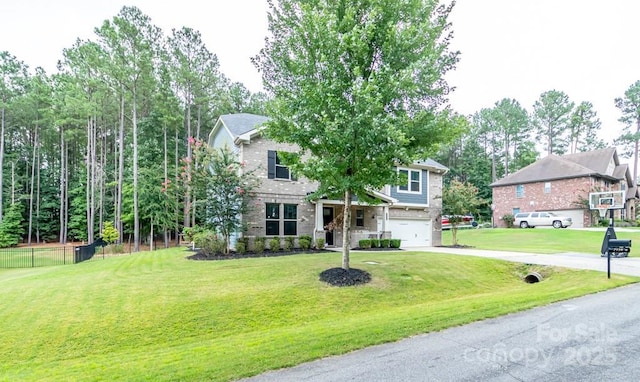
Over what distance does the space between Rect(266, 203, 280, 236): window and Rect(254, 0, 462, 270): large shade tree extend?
276 inches

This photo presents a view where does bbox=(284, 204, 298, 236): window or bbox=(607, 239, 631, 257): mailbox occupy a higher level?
bbox=(284, 204, 298, 236): window

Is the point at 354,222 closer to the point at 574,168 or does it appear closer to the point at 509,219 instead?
the point at 509,219

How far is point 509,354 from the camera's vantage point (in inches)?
165

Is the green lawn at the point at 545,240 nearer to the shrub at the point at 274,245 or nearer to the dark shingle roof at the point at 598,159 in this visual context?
the dark shingle roof at the point at 598,159

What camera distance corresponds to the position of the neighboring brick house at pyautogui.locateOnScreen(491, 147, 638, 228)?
29781 mm

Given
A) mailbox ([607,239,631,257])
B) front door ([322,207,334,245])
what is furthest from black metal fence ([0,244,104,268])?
mailbox ([607,239,631,257])

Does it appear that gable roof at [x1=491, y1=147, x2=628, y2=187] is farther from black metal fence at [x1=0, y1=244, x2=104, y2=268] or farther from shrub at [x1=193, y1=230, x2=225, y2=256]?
black metal fence at [x1=0, y1=244, x2=104, y2=268]

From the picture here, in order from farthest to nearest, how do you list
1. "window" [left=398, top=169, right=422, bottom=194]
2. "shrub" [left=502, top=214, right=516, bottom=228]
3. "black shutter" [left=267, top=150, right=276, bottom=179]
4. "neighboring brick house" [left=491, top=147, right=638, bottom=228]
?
"shrub" [left=502, top=214, right=516, bottom=228] < "neighboring brick house" [left=491, top=147, right=638, bottom=228] < "window" [left=398, top=169, right=422, bottom=194] < "black shutter" [left=267, top=150, right=276, bottom=179]

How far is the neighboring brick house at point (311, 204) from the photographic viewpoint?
51.5ft

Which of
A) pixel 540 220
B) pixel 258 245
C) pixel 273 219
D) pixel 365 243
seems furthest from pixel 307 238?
pixel 540 220

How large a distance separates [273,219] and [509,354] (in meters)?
12.6

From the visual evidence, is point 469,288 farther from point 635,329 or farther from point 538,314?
point 635,329

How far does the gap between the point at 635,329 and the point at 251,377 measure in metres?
5.59

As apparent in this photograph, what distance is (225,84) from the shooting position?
30.8m
